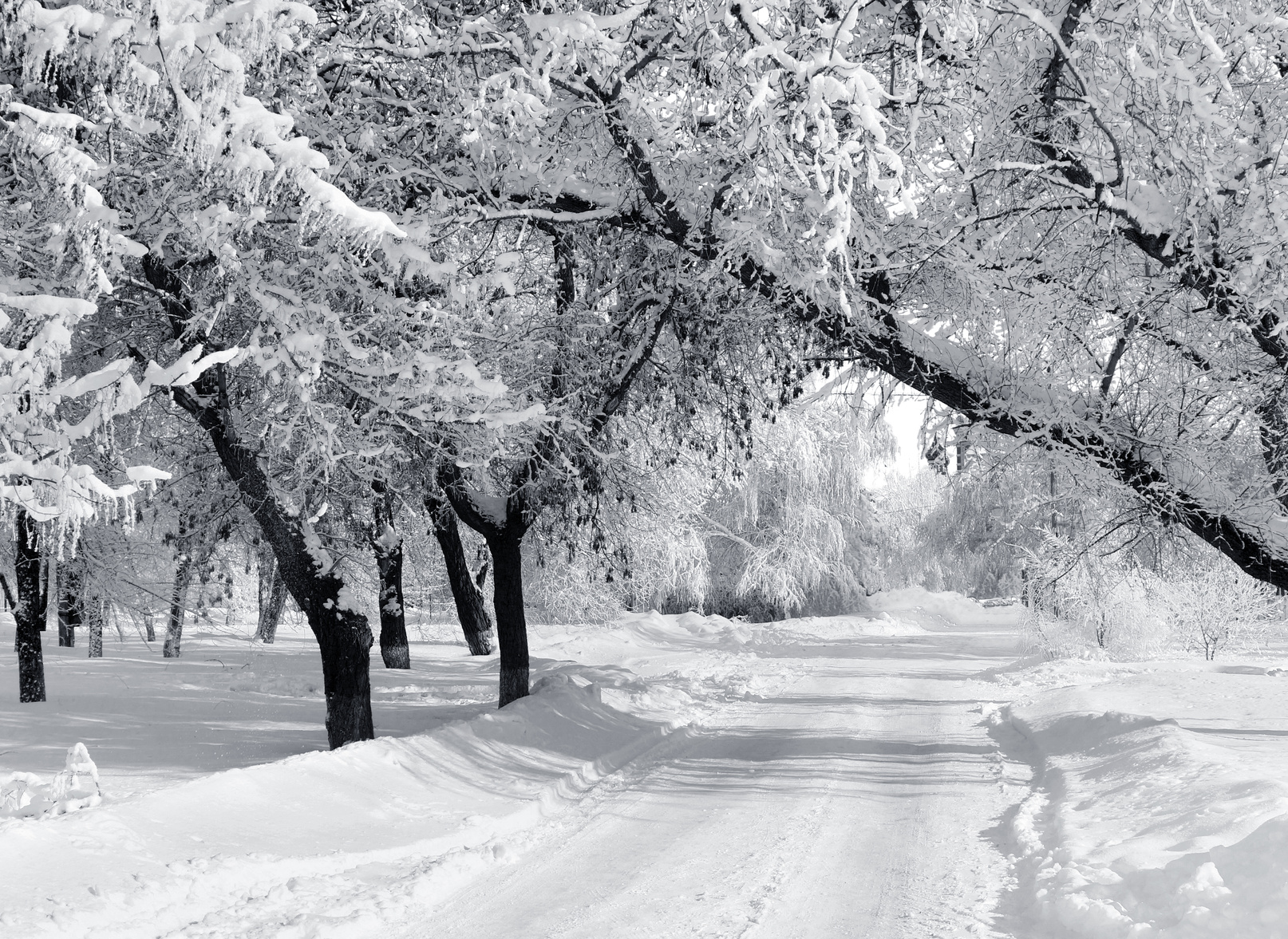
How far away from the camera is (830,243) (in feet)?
19.9

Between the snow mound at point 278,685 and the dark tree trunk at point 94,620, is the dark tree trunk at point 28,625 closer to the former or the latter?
the snow mound at point 278,685

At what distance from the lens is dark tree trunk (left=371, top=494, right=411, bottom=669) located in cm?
1137

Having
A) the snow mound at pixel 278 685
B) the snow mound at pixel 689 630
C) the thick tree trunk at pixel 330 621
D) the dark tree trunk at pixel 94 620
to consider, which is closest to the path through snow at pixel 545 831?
the thick tree trunk at pixel 330 621

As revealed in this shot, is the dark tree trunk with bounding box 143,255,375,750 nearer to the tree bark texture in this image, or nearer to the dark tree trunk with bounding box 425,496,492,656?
the tree bark texture

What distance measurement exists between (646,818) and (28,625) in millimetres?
10983

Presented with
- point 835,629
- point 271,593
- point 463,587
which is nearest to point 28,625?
point 463,587

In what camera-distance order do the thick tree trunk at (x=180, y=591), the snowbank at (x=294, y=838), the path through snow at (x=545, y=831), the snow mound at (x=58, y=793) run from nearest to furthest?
1. the snowbank at (x=294, y=838)
2. the path through snow at (x=545, y=831)
3. the snow mound at (x=58, y=793)
4. the thick tree trunk at (x=180, y=591)

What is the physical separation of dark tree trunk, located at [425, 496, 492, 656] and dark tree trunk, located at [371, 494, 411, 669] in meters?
0.86

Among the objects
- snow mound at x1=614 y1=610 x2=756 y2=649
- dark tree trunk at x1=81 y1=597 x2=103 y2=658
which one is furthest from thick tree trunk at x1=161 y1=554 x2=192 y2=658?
snow mound at x1=614 y1=610 x2=756 y2=649

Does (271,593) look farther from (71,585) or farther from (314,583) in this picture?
(314,583)

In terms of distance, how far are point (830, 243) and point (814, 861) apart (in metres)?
3.94

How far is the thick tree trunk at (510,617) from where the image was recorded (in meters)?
12.8

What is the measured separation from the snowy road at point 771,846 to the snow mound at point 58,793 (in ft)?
8.63

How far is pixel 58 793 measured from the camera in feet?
20.8
